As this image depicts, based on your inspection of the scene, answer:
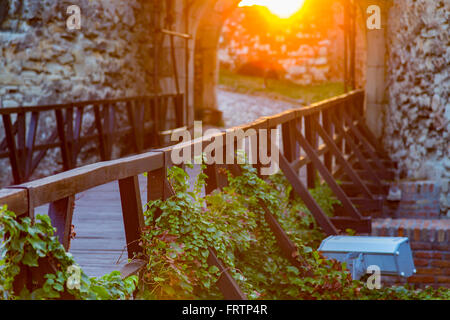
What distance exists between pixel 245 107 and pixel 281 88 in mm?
4447

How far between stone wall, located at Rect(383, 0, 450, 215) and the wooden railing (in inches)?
126

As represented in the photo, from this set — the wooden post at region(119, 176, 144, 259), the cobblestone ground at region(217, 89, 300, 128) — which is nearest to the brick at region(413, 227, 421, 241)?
the wooden post at region(119, 176, 144, 259)

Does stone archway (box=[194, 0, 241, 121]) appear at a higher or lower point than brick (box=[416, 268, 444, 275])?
higher

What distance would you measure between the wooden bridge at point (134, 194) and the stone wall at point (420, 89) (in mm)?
515

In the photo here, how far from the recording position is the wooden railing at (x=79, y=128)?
6340 millimetres

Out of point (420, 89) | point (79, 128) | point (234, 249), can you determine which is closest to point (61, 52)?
point (79, 128)

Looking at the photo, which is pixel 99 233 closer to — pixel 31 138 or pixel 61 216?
pixel 61 216

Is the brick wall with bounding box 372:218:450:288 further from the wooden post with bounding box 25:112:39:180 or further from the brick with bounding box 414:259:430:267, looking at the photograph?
the wooden post with bounding box 25:112:39:180

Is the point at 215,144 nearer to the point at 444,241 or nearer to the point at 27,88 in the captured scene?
the point at 444,241

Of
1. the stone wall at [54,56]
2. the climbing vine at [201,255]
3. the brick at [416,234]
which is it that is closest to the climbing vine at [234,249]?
the climbing vine at [201,255]

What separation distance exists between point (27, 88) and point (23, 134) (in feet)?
6.00

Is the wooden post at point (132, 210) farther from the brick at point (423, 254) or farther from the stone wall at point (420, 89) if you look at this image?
the stone wall at point (420, 89)

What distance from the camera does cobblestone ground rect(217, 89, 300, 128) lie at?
15.2 m

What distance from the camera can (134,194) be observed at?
9.85 ft
